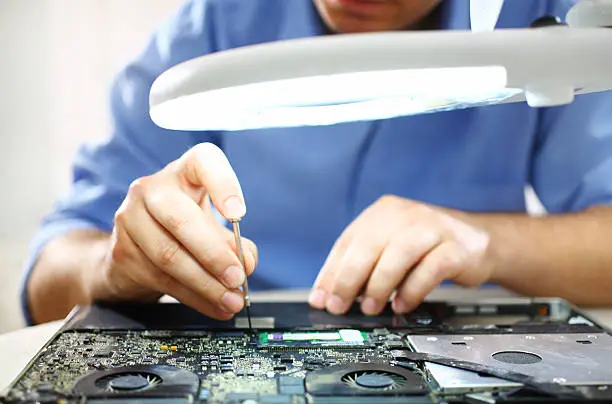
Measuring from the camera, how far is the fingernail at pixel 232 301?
2.53ft

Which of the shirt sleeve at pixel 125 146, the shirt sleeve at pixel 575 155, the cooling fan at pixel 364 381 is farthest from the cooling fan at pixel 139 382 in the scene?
the shirt sleeve at pixel 575 155

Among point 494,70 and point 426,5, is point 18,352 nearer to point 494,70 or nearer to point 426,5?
point 494,70

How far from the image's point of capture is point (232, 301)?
771 mm

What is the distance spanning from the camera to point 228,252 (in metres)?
0.75

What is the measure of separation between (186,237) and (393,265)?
0.25 meters

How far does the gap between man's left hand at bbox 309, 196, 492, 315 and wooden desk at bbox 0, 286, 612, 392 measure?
8cm

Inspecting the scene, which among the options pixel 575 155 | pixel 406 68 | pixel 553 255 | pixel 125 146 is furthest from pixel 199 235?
pixel 575 155

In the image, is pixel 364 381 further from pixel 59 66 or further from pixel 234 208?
pixel 59 66

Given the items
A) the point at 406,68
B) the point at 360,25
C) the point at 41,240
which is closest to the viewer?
the point at 406,68

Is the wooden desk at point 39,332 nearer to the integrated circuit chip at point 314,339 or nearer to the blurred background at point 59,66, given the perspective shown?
the integrated circuit chip at point 314,339

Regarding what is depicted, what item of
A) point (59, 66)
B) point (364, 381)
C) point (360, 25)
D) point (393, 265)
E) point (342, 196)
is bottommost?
point (364, 381)

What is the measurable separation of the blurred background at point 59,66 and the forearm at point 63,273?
74 centimetres

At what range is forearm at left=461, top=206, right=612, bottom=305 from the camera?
1.03 metres

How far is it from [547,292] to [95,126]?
123 centimetres
